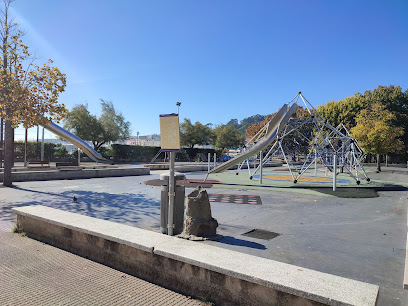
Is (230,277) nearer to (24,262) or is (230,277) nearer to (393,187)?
(24,262)

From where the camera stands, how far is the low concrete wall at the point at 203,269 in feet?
9.71

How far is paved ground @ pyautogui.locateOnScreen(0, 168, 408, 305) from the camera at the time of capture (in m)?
4.88

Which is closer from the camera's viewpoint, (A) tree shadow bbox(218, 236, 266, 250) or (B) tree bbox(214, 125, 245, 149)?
(A) tree shadow bbox(218, 236, 266, 250)

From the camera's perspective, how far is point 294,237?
6449 millimetres

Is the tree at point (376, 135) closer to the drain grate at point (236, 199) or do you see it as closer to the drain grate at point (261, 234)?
the drain grate at point (236, 199)

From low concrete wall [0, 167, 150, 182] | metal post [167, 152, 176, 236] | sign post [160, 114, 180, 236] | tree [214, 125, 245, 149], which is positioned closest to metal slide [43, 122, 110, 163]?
low concrete wall [0, 167, 150, 182]

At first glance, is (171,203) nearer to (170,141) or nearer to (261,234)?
(170,141)

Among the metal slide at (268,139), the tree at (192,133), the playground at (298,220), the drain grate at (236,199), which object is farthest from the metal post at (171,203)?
the tree at (192,133)

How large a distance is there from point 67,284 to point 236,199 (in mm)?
8042

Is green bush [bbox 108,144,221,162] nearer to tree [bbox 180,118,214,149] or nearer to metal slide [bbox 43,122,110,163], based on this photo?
tree [bbox 180,118,214,149]

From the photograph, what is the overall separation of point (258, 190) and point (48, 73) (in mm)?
11421

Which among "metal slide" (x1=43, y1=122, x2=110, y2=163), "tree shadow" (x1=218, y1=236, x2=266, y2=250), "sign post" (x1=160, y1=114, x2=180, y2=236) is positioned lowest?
"tree shadow" (x1=218, y1=236, x2=266, y2=250)

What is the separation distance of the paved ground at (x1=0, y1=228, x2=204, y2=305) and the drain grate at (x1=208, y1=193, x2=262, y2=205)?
675 cm

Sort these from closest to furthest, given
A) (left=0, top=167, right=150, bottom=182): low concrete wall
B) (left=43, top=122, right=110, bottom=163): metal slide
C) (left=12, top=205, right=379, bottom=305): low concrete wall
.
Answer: (left=12, top=205, right=379, bottom=305): low concrete wall → (left=0, top=167, right=150, bottom=182): low concrete wall → (left=43, top=122, right=110, bottom=163): metal slide
